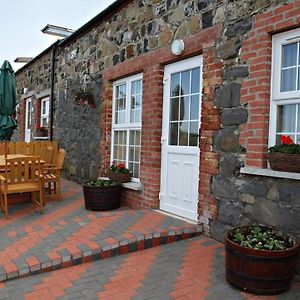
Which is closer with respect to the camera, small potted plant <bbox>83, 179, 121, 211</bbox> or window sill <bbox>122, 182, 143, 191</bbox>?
small potted plant <bbox>83, 179, 121, 211</bbox>

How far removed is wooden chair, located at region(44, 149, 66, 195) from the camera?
663 cm

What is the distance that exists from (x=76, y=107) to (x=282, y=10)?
6019 mm

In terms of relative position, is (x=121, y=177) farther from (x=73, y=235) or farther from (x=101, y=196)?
(x=73, y=235)

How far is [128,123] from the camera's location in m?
6.45

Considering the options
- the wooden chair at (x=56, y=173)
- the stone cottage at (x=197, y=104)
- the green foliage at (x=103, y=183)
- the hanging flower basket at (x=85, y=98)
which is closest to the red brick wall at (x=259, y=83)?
the stone cottage at (x=197, y=104)

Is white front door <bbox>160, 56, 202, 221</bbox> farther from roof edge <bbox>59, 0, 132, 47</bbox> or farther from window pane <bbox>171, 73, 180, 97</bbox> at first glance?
roof edge <bbox>59, 0, 132, 47</bbox>

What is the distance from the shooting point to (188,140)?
5035mm

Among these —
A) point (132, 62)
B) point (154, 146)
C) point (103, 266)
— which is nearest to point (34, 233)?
point (103, 266)

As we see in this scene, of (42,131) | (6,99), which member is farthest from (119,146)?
(42,131)

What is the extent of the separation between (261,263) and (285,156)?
109cm

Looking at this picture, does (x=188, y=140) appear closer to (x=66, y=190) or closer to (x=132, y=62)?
(x=132, y=62)

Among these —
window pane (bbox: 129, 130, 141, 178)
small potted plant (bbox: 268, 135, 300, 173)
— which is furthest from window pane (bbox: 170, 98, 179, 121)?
small potted plant (bbox: 268, 135, 300, 173)

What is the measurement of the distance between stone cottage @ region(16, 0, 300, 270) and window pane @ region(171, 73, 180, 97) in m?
0.02

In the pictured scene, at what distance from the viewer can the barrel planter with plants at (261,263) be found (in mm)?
2910
